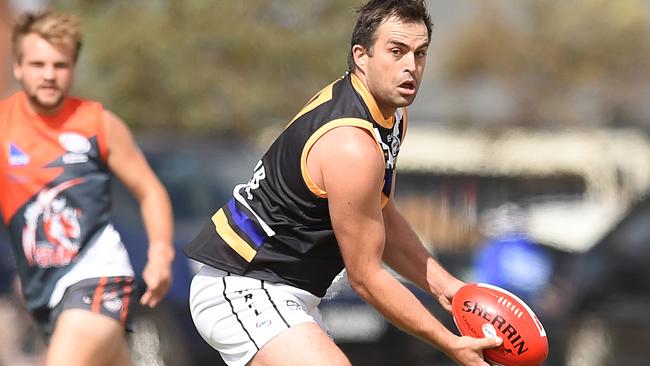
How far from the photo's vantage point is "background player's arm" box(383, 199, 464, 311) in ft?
16.4

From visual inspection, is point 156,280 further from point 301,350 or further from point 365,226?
point 365,226

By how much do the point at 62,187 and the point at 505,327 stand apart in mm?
2278

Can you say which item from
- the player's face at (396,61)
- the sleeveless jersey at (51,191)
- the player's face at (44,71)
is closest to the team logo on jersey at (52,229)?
the sleeveless jersey at (51,191)

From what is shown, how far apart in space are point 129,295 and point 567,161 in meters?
12.6

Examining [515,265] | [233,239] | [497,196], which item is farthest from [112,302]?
[497,196]

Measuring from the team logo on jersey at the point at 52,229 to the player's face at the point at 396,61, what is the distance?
1923 mm

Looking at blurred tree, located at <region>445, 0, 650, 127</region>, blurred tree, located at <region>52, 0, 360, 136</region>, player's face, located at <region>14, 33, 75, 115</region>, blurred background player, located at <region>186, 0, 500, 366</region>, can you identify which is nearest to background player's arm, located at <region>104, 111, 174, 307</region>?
player's face, located at <region>14, 33, 75, 115</region>

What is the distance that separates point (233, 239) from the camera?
4.65 metres

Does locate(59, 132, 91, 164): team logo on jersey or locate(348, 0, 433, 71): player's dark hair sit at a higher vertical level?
locate(348, 0, 433, 71): player's dark hair

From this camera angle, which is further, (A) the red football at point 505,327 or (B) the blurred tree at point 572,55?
(B) the blurred tree at point 572,55

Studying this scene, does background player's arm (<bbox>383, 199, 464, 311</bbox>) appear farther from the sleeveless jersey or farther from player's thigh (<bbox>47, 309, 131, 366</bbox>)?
the sleeveless jersey

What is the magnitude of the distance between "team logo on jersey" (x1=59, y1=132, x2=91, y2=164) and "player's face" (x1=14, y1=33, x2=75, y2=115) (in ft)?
0.51

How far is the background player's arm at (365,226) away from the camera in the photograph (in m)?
4.27

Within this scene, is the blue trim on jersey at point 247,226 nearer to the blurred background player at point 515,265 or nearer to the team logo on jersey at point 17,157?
the team logo on jersey at point 17,157
